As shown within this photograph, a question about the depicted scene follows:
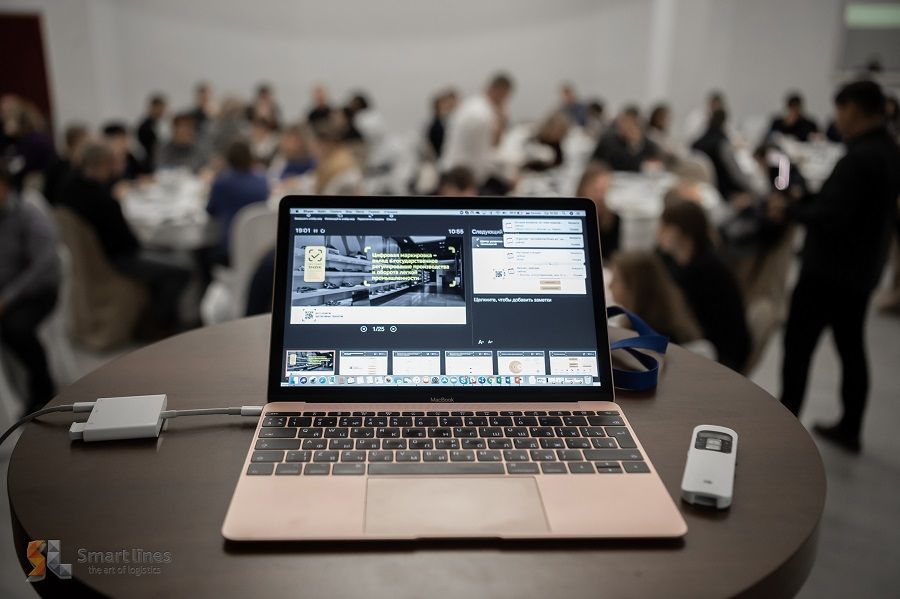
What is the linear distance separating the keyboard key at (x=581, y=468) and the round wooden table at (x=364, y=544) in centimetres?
10

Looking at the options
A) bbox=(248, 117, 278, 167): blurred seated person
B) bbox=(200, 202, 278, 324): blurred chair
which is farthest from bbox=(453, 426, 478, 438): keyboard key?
bbox=(248, 117, 278, 167): blurred seated person

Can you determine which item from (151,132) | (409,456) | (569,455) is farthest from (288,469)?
(151,132)

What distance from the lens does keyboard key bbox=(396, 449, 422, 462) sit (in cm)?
97

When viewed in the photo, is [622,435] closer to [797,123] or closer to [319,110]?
[319,110]

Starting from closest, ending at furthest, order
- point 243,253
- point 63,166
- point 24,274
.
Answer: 1. point 24,274
2. point 243,253
3. point 63,166

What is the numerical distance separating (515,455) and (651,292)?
1.53 meters

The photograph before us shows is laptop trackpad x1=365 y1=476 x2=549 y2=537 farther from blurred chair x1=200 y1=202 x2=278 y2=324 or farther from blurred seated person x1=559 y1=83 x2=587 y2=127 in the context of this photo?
blurred seated person x1=559 y1=83 x2=587 y2=127

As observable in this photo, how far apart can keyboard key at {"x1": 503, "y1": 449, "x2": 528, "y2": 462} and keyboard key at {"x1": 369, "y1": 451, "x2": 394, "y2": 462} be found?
Result: 0.16m

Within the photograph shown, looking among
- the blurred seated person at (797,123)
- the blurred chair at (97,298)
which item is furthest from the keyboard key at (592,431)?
the blurred seated person at (797,123)

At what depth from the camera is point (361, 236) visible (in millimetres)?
1169

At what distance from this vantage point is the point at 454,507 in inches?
34.0

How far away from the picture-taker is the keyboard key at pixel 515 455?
0.97 meters

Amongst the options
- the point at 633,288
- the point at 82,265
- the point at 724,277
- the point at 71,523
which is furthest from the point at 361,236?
the point at 82,265

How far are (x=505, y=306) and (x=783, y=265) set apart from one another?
3264 millimetres
